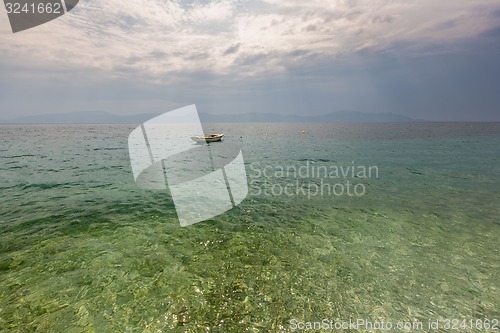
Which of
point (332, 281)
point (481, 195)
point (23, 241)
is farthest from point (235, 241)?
point (481, 195)

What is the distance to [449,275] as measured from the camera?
1015cm

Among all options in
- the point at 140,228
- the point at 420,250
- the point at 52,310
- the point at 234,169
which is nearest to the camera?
the point at 52,310

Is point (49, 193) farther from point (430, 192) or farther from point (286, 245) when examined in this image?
point (430, 192)

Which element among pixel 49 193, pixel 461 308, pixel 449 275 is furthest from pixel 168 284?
pixel 49 193

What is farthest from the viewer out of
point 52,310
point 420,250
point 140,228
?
point 140,228

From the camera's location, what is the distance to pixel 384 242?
520 inches

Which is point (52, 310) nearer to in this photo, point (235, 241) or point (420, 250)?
point (235, 241)

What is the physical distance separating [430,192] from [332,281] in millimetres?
19370

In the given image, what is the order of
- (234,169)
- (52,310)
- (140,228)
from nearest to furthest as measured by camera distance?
(52,310), (140,228), (234,169)

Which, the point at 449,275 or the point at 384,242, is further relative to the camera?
the point at 384,242

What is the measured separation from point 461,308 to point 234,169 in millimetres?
30923

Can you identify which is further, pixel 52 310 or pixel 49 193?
pixel 49 193

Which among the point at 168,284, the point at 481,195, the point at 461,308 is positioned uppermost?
the point at 168,284

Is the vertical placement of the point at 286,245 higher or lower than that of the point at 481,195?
higher
